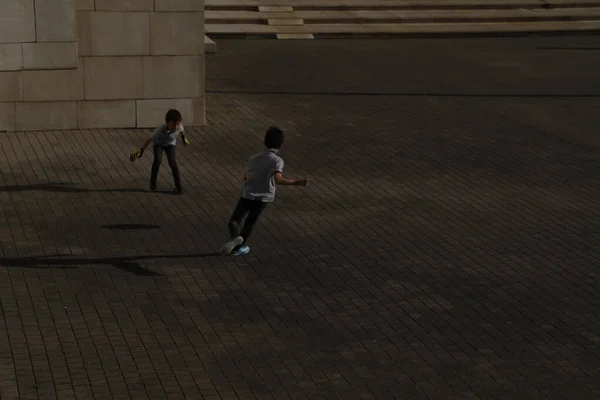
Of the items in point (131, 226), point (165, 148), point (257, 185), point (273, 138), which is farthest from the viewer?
point (165, 148)

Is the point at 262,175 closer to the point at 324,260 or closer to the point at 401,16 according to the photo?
the point at 324,260

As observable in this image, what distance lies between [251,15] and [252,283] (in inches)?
760

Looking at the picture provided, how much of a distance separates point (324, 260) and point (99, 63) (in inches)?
312

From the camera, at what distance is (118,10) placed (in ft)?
64.4

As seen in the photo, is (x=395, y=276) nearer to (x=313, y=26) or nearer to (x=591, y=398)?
(x=591, y=398)

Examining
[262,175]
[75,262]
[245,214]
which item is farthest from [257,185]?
[75,262]

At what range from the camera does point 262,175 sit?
12.9 meters

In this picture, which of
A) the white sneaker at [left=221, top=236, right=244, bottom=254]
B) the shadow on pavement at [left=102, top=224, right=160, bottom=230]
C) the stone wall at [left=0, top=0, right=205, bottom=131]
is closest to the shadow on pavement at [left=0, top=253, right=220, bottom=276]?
the white sneaker at [left=221, top=236, right=244, bottom=254]

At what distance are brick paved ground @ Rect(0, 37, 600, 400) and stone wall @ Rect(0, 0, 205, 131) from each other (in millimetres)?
508

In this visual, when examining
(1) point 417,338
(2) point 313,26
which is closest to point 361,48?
(2) point 313,26

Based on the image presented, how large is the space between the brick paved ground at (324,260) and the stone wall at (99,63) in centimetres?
51

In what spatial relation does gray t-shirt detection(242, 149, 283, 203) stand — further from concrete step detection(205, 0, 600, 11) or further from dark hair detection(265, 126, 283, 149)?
concrete step detection(205, 0, 600, 11)

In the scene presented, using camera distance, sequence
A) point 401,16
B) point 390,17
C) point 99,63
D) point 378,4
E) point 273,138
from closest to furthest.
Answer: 1. point 273,138
2. point 99,63
3. point 390,17
4. point 401,16
5. point 378,4

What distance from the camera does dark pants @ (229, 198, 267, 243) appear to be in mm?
13000
